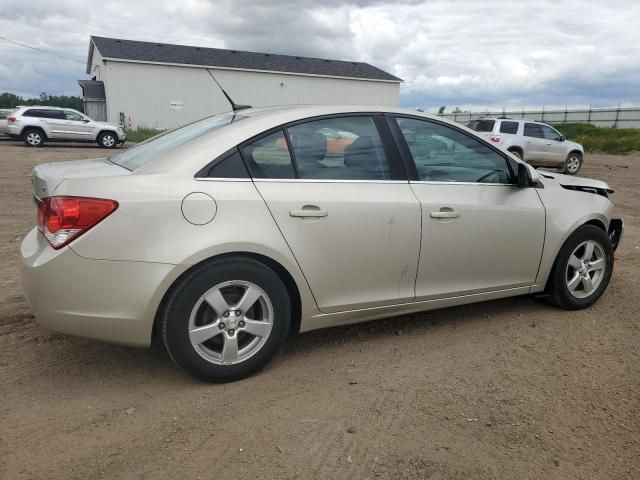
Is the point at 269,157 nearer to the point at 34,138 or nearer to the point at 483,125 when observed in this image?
the point at 483,125

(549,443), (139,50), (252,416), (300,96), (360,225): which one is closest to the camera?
(549,443)

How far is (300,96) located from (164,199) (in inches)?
1500

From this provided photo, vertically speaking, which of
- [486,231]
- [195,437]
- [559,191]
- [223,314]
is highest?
[559,191]

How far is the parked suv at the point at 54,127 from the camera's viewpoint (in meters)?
20.5

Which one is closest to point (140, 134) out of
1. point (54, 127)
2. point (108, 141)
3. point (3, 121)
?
point (108, 141)

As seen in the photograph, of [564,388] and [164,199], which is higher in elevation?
[164,199]

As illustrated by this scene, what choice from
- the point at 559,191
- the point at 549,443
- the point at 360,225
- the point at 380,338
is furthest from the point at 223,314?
the point at 559,191

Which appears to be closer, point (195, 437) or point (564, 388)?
point (195, 437)

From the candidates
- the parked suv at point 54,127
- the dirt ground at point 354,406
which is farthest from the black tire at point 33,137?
the dirt ground at point 354,406

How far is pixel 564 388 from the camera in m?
3.17

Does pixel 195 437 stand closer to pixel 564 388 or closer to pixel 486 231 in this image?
pixel 564 388

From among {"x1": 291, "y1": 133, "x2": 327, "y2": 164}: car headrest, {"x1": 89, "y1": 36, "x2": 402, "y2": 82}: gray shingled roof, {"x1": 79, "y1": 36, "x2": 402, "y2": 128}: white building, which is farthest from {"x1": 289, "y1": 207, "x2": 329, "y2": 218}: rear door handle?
{"x1": 89, "y1": 36, "x2": 402, "y2": 82}: gray shingled roof

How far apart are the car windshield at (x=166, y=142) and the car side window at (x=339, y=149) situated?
455 millimetres

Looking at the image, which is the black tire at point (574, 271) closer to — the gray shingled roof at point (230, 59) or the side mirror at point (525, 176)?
the side mirror at point (525, 176)
